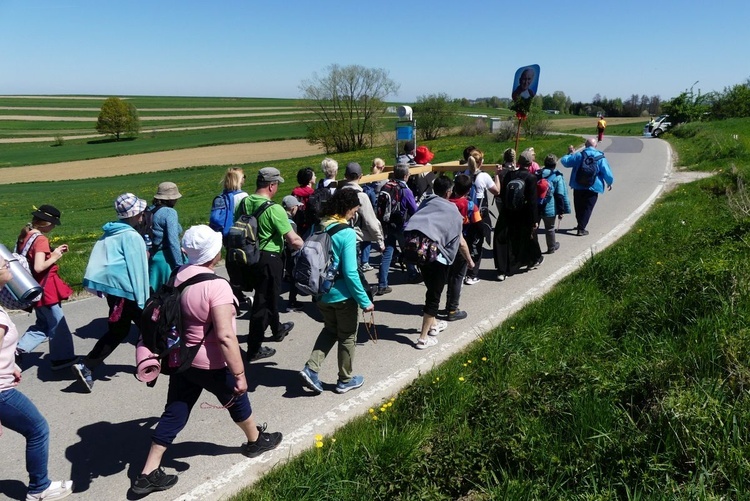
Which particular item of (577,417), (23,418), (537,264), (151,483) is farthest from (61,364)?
(537,264)

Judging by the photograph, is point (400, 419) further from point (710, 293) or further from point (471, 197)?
point (471, 197)

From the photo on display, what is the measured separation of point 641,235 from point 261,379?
22.0 ft

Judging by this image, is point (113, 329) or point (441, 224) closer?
point (113, 329)

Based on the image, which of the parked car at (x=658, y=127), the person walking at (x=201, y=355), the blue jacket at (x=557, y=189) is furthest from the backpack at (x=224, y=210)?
the parked car at (x=658, y=127)

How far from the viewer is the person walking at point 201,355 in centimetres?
321

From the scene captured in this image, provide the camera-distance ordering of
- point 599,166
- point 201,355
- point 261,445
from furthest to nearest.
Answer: point 599,166 → point 261,445 → point 201,355

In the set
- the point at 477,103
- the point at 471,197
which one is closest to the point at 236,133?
the point at 477,103

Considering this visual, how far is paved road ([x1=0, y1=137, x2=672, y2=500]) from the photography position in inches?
144

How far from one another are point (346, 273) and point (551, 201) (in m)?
5.53

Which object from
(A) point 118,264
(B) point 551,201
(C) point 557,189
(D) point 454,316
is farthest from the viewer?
(C) point 557,189

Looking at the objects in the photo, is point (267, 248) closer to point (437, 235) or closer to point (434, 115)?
point (437, 235)

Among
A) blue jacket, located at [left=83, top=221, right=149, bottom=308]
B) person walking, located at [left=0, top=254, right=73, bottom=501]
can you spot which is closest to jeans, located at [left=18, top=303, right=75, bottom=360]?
blue jacket, located at [left=83, top=221, right=149, bottom=308]

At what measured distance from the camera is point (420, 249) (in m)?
5.20

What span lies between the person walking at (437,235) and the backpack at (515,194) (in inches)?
83.1
